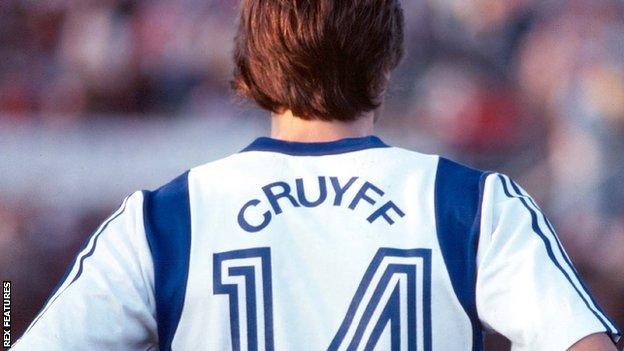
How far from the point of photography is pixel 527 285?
4.21ft

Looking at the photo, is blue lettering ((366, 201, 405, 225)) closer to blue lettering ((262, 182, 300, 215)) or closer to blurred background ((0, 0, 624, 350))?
blue lettering ((262, 182, 300, 215))

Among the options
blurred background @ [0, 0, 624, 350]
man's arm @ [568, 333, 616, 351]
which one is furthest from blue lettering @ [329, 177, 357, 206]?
blurred background @ [0, 0, 624, 350]

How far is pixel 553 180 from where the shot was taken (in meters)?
3.48

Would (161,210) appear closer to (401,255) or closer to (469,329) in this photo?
(401,255)

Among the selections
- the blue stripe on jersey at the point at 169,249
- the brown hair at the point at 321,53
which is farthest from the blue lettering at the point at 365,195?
the blue stripe on jersey at the point at 169,249

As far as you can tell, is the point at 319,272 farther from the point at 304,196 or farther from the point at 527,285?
the point at 527,285

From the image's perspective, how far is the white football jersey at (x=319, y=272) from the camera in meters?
1.33

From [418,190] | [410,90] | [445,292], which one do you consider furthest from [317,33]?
[410,90]

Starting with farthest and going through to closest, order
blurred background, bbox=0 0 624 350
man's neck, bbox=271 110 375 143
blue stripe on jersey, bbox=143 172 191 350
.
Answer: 1. blurred background, bbox=0 0 624 350
2. man's neck, bbox=271 110 375 143
3. blue stripe on jersey, bbox=143 172 191 350

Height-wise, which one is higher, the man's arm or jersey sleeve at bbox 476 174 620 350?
jersey sleeve at bbox 476 174 620 350

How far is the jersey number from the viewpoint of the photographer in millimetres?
1348

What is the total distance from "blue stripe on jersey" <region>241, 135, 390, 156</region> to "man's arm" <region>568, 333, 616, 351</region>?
0.40 m

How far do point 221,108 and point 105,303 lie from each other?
2.21m

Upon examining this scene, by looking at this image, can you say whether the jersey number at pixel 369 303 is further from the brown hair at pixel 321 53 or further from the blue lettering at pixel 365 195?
the brown hair at pixel 321 53
